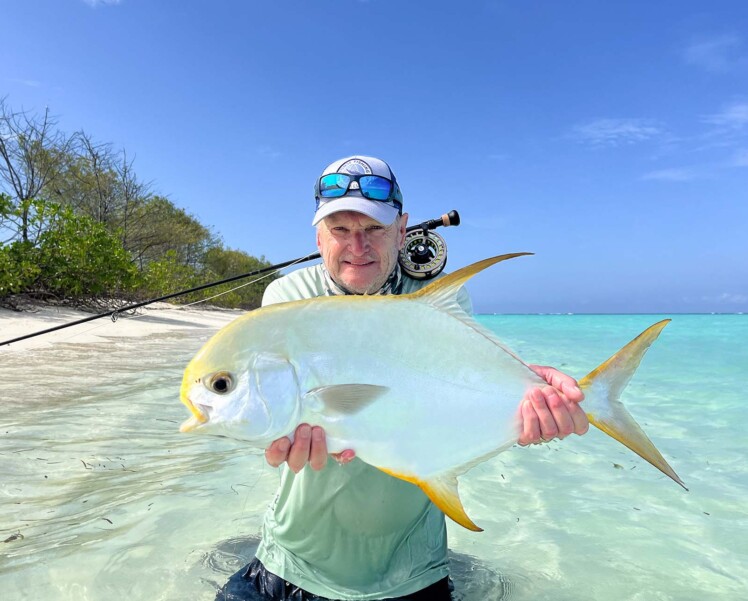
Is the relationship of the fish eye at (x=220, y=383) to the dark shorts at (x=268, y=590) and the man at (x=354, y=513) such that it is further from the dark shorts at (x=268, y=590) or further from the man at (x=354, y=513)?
the dark shorts at (x=268, y=590)

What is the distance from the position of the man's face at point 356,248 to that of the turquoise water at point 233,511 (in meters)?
1.43

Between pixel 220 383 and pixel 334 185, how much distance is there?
3.24 ft

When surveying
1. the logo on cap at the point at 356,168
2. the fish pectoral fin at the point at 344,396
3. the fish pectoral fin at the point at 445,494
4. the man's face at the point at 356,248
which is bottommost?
the fish pectoral fin at the point at 445,494

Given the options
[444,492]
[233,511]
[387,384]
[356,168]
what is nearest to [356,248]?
[356,168]

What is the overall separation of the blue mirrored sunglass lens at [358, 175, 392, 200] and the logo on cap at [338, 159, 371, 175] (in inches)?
1.2

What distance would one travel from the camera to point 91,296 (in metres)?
14.6

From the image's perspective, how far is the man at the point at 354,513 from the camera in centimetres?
195

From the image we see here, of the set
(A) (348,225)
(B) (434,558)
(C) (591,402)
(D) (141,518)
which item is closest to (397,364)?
(C) (591,402)

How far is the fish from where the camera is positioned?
135 cm

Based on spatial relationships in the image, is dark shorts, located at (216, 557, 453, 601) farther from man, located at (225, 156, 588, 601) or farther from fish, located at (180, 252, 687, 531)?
fish, located at (180, 252, 687, 531)

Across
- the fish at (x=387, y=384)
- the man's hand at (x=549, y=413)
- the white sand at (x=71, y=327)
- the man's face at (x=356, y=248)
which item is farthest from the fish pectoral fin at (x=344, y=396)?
the white sand at (x=71, y=327)

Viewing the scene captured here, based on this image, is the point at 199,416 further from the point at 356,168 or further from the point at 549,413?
the point at 356,168

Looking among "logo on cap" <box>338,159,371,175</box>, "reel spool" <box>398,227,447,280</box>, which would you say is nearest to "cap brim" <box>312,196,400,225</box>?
"logo on cap" <box>338,159,371,175</box>

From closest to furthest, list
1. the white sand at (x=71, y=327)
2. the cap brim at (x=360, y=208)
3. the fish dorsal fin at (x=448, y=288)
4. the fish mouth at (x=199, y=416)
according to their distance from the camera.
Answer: the fish mouth at (x=199, y=416), the fish dorsal fin at (x=448, y=288), the cap brim at (x=360, y=208), the white sand at (x=71, y=327)
